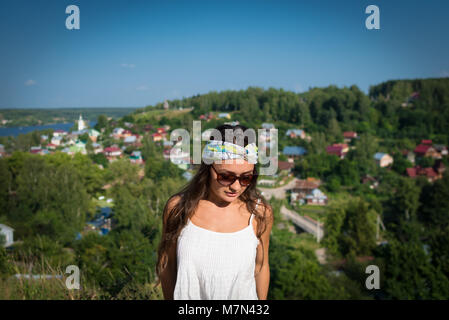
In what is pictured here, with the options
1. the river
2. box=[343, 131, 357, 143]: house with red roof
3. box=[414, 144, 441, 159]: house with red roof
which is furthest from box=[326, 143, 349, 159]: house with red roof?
the river

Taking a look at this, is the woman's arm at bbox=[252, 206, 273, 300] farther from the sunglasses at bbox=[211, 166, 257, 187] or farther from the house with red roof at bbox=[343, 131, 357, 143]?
the house with red roof at bbox=[343, 131, 357, 143]

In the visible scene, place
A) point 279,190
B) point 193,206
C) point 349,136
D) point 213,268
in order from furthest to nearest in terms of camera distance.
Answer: point 349,136 < point 279,190 < point 193,206 < point 213,268

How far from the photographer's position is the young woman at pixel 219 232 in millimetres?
817

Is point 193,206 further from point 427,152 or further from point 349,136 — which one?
point 349,136

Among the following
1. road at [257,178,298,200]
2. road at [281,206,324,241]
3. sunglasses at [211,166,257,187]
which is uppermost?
sunglasses at [211,166,257,187]

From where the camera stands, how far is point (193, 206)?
3.02 feet

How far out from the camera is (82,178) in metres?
15.7

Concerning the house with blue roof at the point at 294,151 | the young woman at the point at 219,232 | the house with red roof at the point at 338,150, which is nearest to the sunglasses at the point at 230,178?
the young woman at the point at 219,232

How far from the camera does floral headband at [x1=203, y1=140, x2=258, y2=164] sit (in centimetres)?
86

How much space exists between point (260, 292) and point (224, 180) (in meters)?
0.33

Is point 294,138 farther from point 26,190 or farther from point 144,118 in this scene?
point 26,190

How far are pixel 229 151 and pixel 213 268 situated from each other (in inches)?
11.0

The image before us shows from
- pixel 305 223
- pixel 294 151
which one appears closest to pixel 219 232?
pixel 305 223
